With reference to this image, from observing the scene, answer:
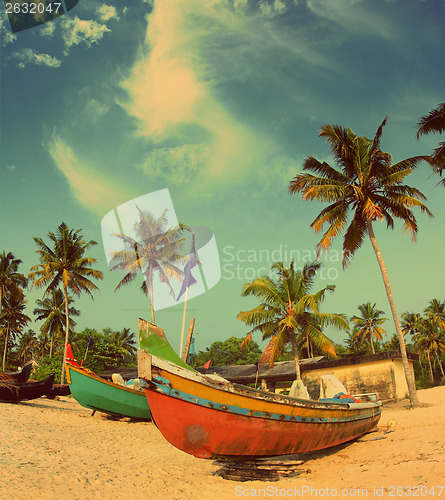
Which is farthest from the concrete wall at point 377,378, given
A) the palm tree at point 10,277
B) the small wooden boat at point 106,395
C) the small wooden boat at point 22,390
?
the palm tree at point 10,277

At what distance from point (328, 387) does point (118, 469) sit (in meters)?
6.76

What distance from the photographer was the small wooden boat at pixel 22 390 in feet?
53.9

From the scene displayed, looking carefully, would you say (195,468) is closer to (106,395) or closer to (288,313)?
(106,395)

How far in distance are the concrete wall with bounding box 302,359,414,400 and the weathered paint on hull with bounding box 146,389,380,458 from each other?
14.5 metres

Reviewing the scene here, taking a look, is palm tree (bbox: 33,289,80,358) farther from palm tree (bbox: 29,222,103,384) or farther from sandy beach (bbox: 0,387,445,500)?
sandy beach (bbox: 0,387,445,500)

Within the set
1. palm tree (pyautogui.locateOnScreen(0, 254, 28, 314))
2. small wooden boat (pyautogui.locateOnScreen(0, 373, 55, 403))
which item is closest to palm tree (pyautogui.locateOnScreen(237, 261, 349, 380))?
small wooden boat (pyautogui.locateOnScreen(0, 373, 55, 403))

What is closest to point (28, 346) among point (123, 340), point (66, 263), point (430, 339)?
point (123, 340)

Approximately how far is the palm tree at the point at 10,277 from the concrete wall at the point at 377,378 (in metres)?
28.9

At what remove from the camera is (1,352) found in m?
51.7

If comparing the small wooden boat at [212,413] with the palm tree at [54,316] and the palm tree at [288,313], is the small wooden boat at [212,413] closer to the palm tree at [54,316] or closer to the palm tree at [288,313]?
the palm tree at [288,313]

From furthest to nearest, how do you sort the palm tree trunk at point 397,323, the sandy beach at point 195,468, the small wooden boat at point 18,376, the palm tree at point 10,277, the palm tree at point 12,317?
the palm tree at point 12,317 < the palm tree at point 10,277 < the small wooden boat at point 18,376 < the palm tree trunk at point 397,323 < the sandy beach at point 195,468

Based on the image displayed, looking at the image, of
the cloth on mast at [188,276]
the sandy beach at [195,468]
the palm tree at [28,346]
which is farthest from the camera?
the palm tree at [28,346]

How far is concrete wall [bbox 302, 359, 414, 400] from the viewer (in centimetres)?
1878

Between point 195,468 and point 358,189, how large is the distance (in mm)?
13207
